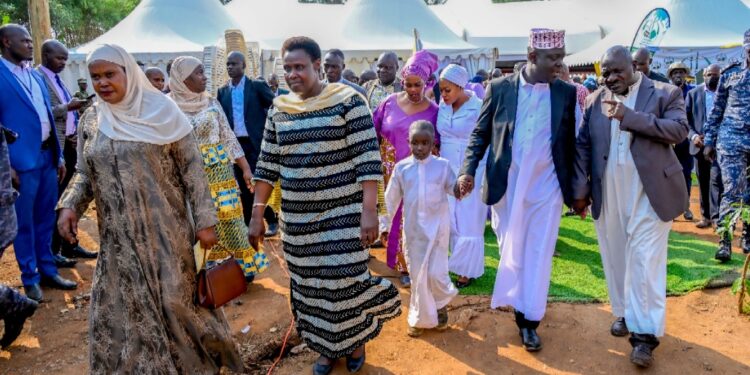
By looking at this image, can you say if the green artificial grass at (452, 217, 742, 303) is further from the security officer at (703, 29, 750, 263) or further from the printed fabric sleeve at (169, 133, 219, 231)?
the printed fabric sleeve at (169, 133, 219, 231)

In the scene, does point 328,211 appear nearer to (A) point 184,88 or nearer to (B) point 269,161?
(B) point 269,161

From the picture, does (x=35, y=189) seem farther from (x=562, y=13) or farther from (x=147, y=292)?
(x=562, y=13)

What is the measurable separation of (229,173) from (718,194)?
231 inches

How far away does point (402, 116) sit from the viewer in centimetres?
477

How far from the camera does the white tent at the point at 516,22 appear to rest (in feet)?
79.5

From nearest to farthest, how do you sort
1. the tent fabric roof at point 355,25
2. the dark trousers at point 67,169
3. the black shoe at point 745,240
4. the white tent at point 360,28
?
1. the black shoe at point 745,240
2. the dark trousers at point 67,169
3. the white tent at point 360,28
4. the tent fabric roof at point 355,25

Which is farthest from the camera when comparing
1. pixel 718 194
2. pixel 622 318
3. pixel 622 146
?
pixel 718 194

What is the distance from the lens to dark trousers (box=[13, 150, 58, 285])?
4660 millimetres

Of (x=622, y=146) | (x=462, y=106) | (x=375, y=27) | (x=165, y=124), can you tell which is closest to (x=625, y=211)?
(x=622, y=146)

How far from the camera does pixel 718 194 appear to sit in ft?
22.2

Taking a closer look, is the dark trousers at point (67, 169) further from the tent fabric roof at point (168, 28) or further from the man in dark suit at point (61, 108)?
the tent fabric roof at point (168, 28)

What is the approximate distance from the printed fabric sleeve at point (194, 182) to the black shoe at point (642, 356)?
2620 mm

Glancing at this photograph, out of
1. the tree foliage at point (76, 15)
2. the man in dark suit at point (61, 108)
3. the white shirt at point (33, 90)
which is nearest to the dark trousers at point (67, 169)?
the man in dark suit at point (61, 108)

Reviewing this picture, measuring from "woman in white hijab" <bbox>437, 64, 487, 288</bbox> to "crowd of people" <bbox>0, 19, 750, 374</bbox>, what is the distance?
0.5 inches
